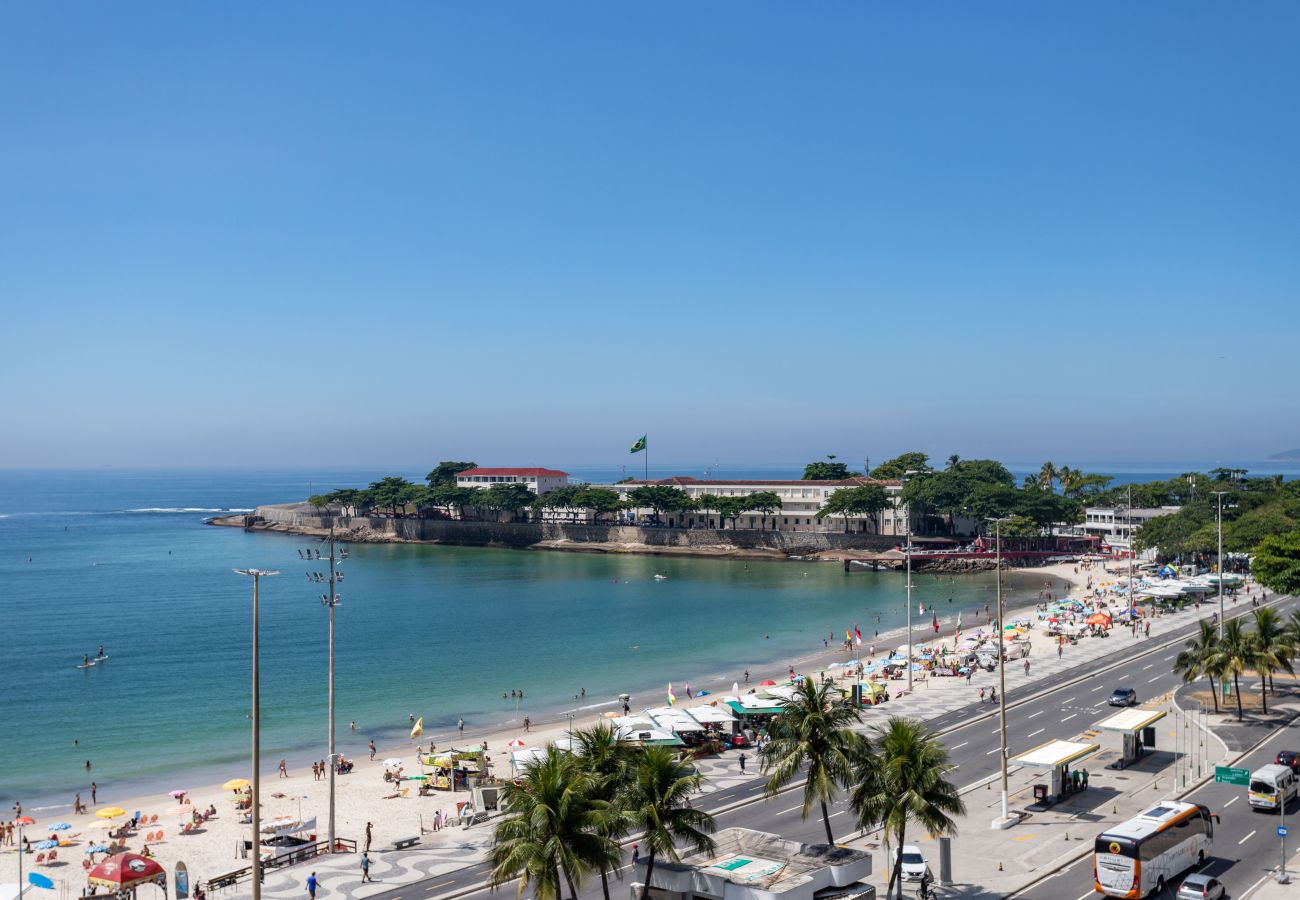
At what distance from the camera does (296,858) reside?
1383 inches

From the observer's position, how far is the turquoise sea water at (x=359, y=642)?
5834 cm

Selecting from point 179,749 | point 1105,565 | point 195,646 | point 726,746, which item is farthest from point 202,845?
point 1105,565

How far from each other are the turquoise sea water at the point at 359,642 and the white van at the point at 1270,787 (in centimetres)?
3682

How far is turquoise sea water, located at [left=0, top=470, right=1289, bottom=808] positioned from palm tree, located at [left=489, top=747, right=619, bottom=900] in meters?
35.1

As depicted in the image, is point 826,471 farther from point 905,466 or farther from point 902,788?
point 902,788

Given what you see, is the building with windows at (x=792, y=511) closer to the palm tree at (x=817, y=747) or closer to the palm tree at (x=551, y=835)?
the palm tree at (x=817, y=747)

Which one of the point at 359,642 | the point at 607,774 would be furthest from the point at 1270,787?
the point at 359,642

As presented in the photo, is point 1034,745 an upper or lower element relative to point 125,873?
upper

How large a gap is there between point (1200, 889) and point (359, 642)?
74058 millimetres

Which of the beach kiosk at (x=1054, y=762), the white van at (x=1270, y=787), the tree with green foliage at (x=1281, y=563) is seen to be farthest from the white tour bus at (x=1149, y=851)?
the tree with green foliage at (x=1281, y=563)

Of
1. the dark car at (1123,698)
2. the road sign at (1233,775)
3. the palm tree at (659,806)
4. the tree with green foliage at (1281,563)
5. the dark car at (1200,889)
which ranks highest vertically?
the tree with green foliage at (1281,563)

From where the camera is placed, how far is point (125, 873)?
31.9 metres

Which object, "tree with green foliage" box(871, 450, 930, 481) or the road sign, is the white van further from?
"tree with green foliage" box(871, 450, 930, 481)

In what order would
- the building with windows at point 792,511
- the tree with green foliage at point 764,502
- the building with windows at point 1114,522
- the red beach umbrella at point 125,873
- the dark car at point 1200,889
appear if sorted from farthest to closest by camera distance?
the tree with green foliage at point 764,502 → the building with windows at point 792,511 → the building with windows at point 1114,522 → the red beach umbrella at point 125,873 → the dark car at point 1200,889
